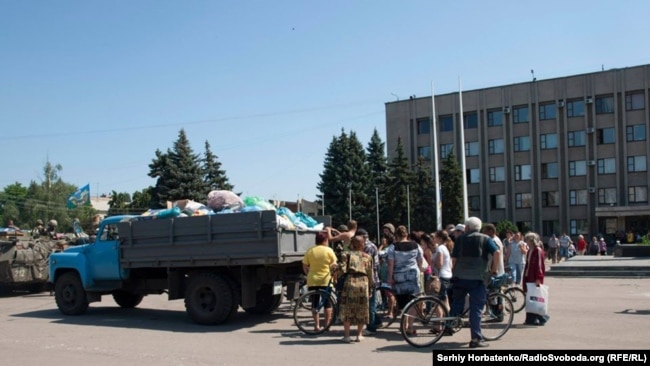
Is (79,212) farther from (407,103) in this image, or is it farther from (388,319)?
(388,319)

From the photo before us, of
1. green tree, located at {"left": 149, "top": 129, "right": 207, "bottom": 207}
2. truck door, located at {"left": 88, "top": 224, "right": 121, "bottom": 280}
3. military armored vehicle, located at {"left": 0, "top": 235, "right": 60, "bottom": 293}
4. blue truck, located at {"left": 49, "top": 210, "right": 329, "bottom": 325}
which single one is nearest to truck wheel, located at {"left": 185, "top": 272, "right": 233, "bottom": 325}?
blue truck, located at {"left": 49, "top": 210, "right": 329, "bottom": 325}

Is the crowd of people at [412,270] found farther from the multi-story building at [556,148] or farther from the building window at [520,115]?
the building window at [520,115]

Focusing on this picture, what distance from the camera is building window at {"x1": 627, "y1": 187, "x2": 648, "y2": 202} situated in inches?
2360

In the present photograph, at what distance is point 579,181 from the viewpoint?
6288 cm

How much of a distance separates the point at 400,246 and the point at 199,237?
4.04m

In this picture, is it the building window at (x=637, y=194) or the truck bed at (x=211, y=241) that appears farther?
the building window at (x=637, y=194)

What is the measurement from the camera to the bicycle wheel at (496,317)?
33.4 ft

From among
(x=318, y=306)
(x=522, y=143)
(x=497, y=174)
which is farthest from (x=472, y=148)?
(x=318, y=306)

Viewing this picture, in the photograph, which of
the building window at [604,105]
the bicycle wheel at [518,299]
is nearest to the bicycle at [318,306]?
the bicycle wheel at [518,299]

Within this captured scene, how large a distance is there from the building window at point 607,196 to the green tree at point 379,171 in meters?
20.1

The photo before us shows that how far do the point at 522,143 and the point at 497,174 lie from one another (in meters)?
4.04

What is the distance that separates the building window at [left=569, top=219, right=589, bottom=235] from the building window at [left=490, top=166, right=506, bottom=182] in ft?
26.8

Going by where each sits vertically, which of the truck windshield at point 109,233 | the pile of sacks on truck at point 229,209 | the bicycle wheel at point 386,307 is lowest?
the bicycle wheel at point 386,307

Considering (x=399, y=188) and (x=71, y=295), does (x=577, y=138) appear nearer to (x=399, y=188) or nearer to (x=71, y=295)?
(x=399, y=188)
